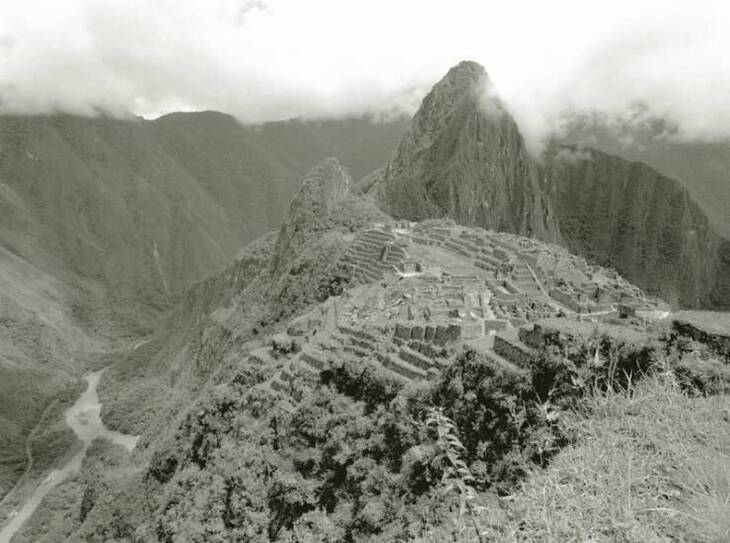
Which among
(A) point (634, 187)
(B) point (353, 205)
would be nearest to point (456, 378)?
(B) point (353, 205)

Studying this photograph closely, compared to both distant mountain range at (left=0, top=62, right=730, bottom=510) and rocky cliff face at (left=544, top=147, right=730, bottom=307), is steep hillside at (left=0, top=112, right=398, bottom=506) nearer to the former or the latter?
distant mountain range at (left=0, top=62, right=730, bottom=510)

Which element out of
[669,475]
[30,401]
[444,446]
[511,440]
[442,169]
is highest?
[444,446]

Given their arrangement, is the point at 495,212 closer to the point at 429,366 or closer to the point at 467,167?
the point at 467,167

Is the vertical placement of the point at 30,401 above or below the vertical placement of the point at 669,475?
below

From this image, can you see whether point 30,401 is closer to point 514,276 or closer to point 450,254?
point 450,254

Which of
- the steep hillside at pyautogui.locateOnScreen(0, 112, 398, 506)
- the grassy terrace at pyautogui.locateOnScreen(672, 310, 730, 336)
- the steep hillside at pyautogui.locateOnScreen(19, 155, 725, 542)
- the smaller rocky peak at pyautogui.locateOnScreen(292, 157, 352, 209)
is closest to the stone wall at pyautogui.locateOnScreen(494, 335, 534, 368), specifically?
the steep hillside at pyautogui.locateOnScreen(19, 155, 725, 542)

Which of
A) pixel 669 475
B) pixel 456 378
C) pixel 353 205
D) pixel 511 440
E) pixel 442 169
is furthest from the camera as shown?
pixel 442 169
